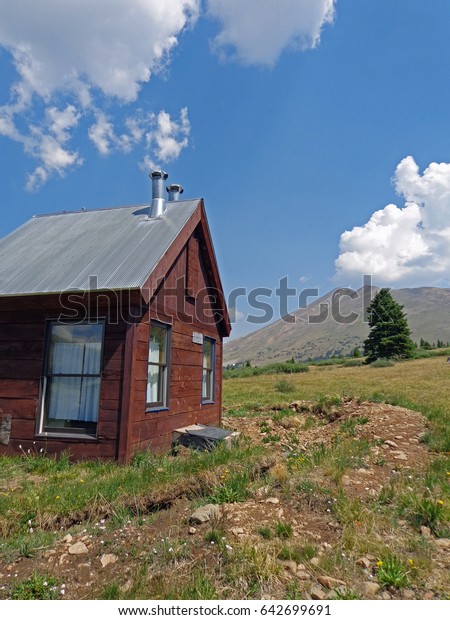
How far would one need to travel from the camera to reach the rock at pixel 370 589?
316 centimetres

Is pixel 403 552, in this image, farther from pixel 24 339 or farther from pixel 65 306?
pixel 24 339

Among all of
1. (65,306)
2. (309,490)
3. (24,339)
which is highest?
(65,306)

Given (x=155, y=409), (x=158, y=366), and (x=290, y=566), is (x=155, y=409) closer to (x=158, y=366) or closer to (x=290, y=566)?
(x=158, y=366)

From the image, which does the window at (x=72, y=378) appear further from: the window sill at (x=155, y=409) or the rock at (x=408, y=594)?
the rock at (x=408, y=594)

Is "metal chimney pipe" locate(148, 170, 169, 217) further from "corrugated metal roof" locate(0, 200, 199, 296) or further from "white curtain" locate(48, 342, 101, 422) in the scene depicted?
"white curtain" locate(48, 342, 101, 422)

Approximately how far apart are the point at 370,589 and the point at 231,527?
146cm

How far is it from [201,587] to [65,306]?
602 cm

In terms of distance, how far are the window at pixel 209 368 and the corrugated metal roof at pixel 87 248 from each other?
390 cm

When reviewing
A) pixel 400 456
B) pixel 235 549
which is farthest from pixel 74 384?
pixel 400 456

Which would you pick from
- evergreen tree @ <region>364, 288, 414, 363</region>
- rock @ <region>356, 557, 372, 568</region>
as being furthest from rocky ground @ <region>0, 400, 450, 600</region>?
evergreen tree @ <region>364, 288, 414, 363</region>

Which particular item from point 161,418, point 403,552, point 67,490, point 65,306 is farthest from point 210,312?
point 403,552

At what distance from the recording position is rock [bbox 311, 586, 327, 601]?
3127 mm

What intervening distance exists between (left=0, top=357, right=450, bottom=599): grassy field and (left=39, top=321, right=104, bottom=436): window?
851mm

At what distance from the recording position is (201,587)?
10.5 feet
